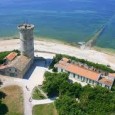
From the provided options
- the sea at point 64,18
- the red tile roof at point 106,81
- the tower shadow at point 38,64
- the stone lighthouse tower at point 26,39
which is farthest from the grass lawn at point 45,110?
the sea at point 64,18

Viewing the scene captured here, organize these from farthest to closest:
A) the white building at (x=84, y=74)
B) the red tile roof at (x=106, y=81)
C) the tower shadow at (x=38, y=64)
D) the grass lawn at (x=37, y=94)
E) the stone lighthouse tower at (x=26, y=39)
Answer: the tower shadow at (x=38, y=64)
the stone lighthouse tower at (x=26, y=39)
the white building at (x=84, y=74)
the red tile roof at (x=106, y=81)
the grass lawn at (x=37, y=94)

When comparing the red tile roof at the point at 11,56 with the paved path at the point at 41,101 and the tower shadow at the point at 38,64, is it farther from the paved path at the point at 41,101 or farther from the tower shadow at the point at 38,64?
the paved path at the point at 41,101

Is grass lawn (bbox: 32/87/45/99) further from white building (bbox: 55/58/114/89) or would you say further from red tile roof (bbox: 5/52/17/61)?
red tile roof (bbox: 5/52/17/61)

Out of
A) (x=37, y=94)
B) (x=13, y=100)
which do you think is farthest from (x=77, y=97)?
(x=13, y=100)

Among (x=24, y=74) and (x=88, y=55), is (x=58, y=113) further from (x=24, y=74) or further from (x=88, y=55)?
(x=88, y=55)

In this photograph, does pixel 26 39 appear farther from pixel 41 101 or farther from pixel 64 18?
pixel 64 18

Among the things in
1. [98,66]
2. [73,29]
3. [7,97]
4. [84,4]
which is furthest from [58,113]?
[84,4]

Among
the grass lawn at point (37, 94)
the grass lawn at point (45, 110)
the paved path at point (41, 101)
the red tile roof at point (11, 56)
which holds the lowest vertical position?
the grass lawn at point (45, 110)
